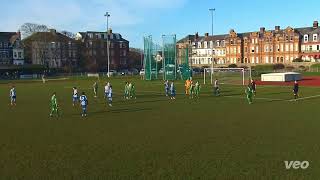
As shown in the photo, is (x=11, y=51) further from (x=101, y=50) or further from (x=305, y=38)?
Result: (x=305, y=38)

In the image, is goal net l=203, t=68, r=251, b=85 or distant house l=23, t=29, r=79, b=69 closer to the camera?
goal net l=203, t=68, r=251, b=85

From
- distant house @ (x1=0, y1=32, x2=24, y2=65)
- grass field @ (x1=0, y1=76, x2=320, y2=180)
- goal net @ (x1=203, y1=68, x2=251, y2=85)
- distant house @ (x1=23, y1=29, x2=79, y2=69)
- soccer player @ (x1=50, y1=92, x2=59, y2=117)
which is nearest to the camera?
grass field @ (x1=0, y1=76, x2=320, y2=180)

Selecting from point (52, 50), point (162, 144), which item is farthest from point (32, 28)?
point (162, 144)

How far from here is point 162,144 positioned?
52.7 ft

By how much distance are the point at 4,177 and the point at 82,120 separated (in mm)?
11326

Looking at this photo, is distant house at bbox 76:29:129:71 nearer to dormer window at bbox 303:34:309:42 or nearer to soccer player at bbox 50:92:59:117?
dormer window at bbox 303:34:309:42

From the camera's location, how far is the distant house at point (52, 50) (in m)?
103

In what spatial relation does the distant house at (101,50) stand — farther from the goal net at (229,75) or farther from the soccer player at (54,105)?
the soccer player at (54,105)

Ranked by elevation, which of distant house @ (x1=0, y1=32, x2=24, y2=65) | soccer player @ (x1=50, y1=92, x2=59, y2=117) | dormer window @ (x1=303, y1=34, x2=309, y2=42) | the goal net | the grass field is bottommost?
the grass field

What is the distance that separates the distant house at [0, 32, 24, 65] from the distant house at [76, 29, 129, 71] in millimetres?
16454

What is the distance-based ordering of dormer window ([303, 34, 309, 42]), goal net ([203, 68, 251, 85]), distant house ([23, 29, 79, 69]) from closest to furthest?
goal net ([203, 68, 251, 85])
dormer window ([303, 34, 309, 42])
distant house ([23, 29, 79, 69])

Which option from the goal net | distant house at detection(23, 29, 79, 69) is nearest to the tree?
distant house at detection(23, 29, 79, 69)

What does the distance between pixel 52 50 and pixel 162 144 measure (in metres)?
95.5

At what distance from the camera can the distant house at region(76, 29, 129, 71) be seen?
112750mm
